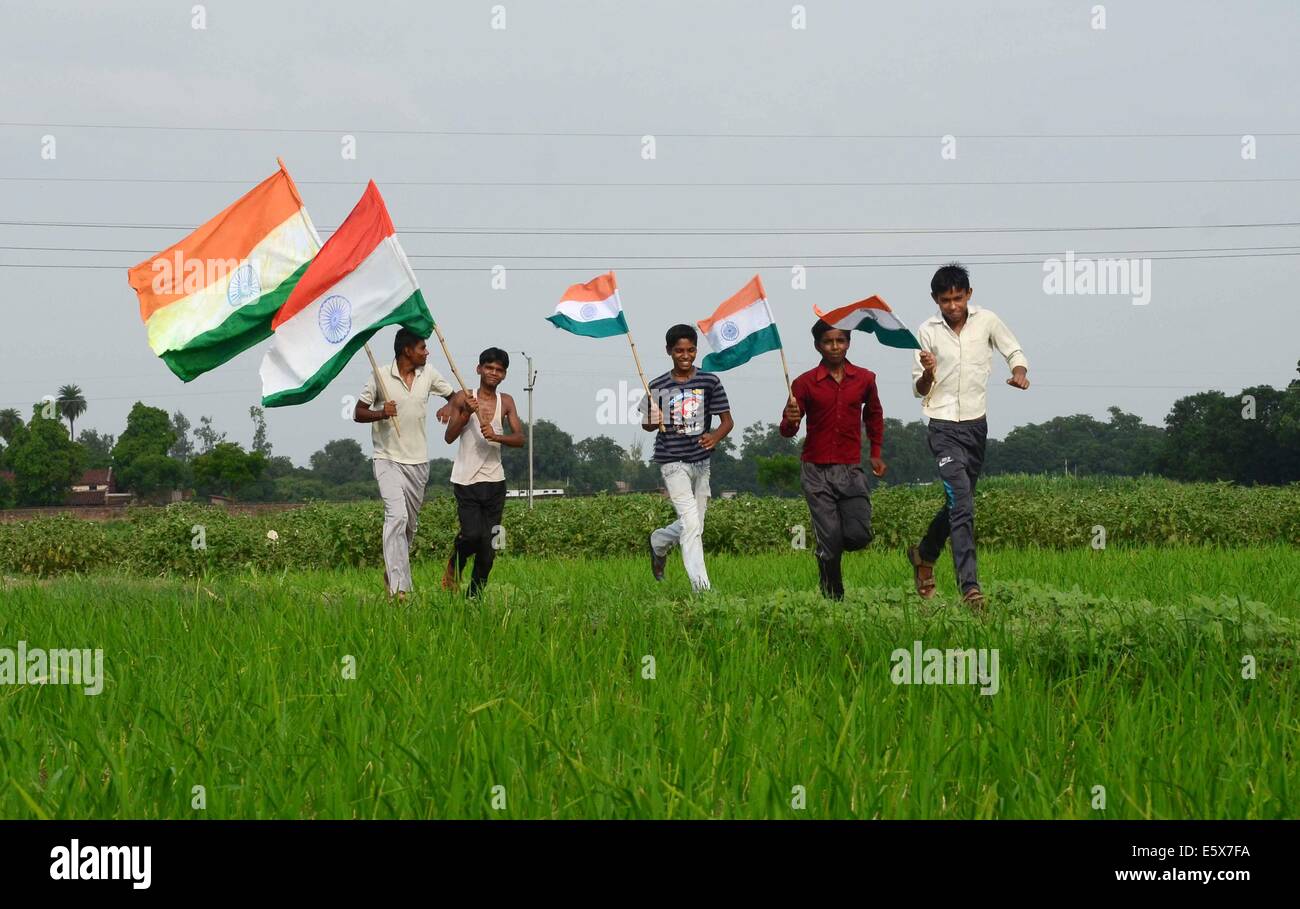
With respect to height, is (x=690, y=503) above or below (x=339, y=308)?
below

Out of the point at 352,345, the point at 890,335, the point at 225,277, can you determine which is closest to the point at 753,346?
the point at 890,335

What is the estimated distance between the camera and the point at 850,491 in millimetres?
7895

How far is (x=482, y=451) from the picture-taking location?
832cm

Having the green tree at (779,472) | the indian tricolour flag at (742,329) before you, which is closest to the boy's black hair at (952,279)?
the indian tricolour flag at (742,329)

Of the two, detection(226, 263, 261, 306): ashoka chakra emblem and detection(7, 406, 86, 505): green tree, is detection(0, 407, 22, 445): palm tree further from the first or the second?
detection(226, 263, 261, 306): ashoka chakra emblem

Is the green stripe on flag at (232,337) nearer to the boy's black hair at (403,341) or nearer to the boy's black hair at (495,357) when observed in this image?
the boy's black hair at (403,341)

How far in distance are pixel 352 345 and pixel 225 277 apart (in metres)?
1.07

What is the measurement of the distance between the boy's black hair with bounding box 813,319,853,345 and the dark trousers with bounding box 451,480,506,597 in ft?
8.47

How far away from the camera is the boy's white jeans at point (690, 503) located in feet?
28.6

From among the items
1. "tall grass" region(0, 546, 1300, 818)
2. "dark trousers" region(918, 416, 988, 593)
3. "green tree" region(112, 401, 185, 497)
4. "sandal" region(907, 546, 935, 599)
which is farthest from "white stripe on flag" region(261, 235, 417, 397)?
"green tree" region(112, 401, 185, 497)

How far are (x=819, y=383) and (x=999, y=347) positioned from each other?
1256 mm

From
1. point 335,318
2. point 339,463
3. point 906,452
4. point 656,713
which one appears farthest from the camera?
point 339,463

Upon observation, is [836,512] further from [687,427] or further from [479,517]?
[479,517]
